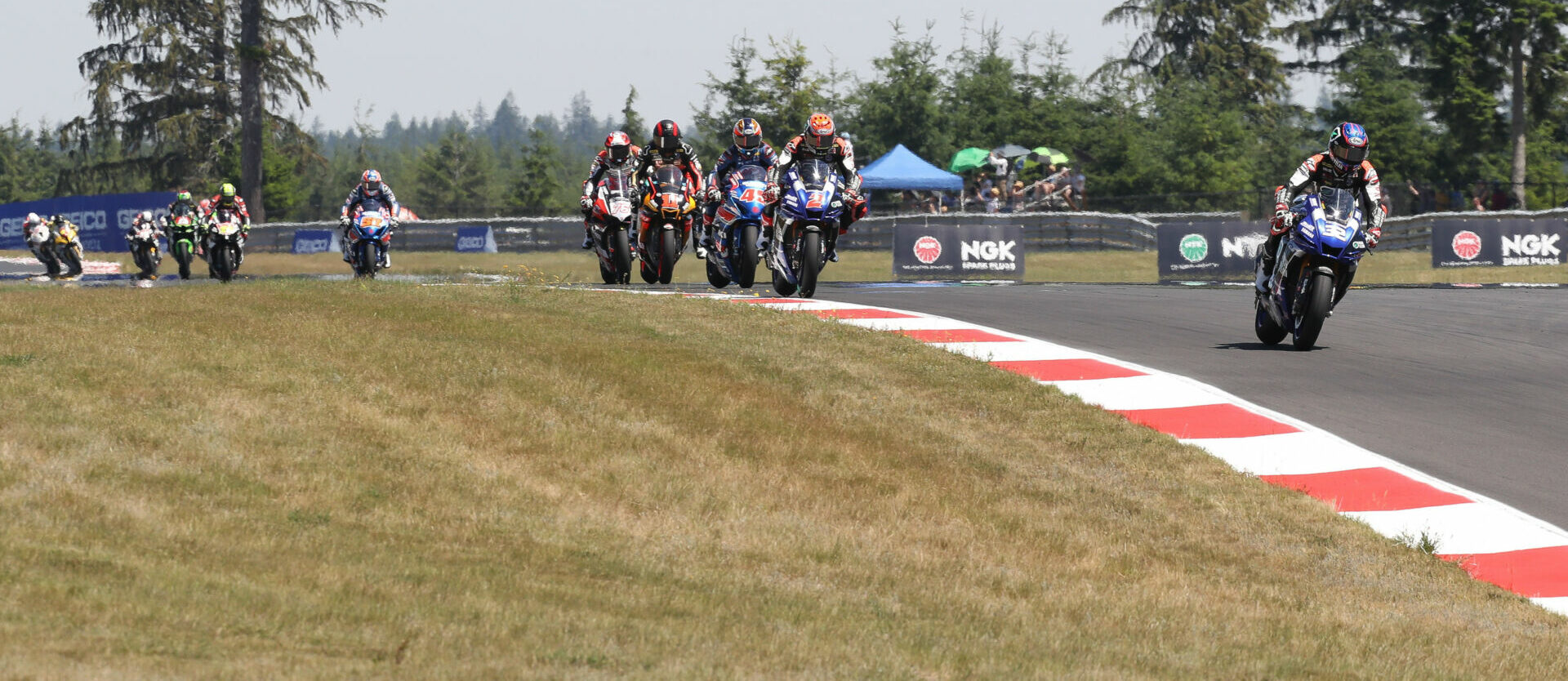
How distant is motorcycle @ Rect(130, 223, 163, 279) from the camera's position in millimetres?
32688

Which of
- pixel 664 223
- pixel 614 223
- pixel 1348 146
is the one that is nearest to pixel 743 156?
pixel 664 223

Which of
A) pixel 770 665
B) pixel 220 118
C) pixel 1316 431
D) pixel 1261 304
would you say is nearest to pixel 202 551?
pixel 770 665

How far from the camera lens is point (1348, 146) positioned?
530 inches

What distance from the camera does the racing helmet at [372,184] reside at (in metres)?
22.6

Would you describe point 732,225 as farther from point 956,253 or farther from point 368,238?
point 956,253

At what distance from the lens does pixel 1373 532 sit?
8438 millimetres

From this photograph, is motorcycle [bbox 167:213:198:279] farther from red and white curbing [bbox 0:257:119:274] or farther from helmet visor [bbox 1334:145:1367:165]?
helmet visor [bbox 1334:145:1367:165]

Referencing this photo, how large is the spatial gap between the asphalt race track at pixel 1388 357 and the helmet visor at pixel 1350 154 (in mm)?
1733

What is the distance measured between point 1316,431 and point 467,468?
570 cm

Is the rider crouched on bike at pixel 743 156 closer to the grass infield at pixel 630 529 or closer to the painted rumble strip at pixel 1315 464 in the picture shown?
the painted rumble strip at pixel 1315 464

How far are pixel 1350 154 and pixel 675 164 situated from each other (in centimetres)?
888

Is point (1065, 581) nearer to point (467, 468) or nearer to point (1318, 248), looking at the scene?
point (467, 468)

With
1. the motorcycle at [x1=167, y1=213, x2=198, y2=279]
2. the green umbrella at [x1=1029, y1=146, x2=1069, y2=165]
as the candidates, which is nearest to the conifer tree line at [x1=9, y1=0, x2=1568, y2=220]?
the green umbrella at [x1=1029, y1=146, x2=1069, y2=165]

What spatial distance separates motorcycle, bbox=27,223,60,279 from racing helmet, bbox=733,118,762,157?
21.2 meters
